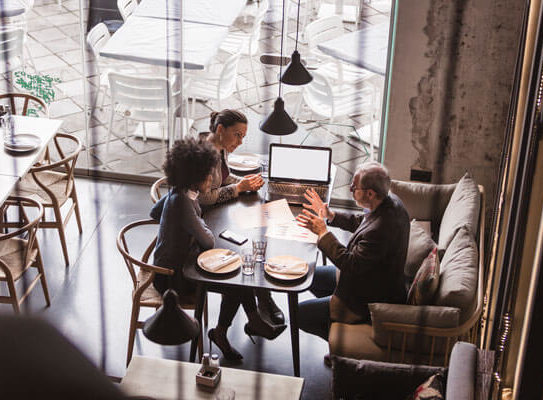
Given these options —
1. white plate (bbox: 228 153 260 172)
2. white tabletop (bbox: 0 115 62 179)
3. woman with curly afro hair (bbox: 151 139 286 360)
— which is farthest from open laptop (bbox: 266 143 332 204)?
white tabletop (bbox: 0 115 62 179)

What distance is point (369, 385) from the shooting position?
3.05 metres

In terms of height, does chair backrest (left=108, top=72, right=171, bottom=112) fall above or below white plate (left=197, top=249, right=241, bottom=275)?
above

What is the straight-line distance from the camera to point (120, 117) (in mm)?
5961

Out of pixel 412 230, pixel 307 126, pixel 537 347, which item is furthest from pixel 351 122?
pixel 537 347

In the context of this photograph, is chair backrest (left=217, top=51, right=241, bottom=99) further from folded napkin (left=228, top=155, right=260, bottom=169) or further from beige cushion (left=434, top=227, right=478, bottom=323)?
beige cushion (left=434, top=227, right=478, bottom=323)

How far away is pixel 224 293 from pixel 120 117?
100 inches

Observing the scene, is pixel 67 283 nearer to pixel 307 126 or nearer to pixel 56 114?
pixel 56 114

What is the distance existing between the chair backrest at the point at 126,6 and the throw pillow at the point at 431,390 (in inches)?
153

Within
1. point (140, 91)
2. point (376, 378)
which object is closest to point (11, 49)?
point (140, 91)

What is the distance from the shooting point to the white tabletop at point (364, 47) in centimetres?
528

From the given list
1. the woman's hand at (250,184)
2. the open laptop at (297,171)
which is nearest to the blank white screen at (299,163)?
the open laptop at (297,171)

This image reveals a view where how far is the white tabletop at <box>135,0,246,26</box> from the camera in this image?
5.38 metres

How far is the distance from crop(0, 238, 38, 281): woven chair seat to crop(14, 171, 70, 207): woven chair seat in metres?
0.51

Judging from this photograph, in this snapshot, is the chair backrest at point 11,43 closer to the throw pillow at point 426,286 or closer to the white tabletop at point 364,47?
the white tabletop at point 364,47
